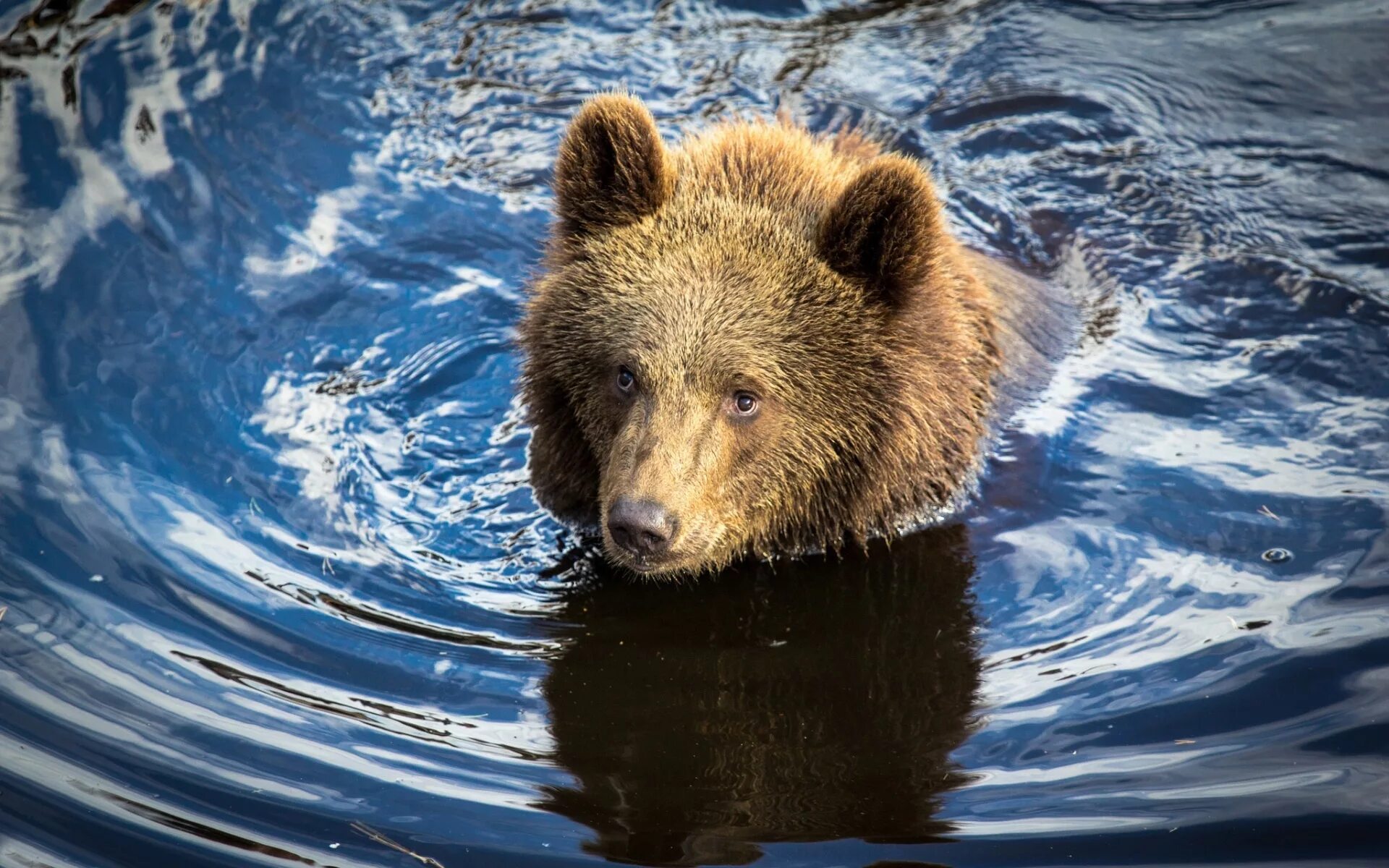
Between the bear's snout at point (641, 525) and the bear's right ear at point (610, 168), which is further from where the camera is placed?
the bear's right ear at point (610, 168)

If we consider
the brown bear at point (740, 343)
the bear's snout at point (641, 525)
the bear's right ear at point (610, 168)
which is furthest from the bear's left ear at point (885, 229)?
the bear's snout at point (641, 525)

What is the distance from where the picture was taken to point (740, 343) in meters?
5.82

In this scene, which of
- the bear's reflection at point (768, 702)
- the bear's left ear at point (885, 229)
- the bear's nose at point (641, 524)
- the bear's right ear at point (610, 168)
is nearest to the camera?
the bear's reflection at point (768, 702)

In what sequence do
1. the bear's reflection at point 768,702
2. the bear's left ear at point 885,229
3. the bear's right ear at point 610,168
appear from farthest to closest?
the bear's right ear at point 610,168, the bear's left ear at point 885,229, the bear's reflection at point 768,702

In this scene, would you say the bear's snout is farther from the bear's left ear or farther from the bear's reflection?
the bear's left ear

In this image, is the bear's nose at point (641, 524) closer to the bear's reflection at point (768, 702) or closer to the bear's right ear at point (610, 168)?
the bear's reflection at point (768, 702)

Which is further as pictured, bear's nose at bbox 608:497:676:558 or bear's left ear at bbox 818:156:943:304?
bear's left ear at bbox 818:156:943:304

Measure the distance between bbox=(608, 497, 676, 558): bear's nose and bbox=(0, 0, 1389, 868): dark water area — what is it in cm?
74

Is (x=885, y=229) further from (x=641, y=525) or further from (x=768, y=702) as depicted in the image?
(x=768, y=702)

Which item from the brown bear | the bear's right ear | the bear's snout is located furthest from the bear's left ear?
the bear's snout

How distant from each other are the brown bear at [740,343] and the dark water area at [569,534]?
584 mm

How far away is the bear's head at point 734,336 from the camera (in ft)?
18.9

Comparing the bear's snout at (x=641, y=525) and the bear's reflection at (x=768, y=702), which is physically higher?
the bear's snout at (x=641, y=525)

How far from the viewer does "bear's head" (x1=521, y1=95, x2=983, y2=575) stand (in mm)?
5746
